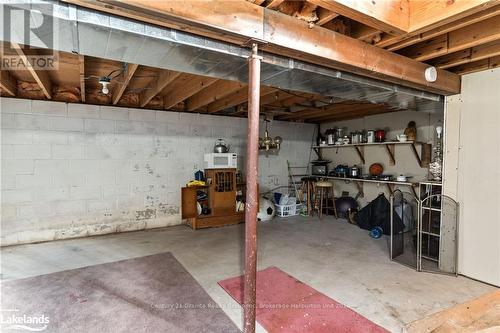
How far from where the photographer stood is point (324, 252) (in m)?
3.67

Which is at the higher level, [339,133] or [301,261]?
[339,133]

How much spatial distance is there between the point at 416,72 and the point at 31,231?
5.36 metres

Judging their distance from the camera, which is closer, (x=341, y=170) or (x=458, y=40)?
(x=458, y=40)

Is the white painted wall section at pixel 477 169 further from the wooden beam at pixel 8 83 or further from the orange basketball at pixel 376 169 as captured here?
the wooden beam at pixel 8 83

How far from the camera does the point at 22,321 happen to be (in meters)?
2.09

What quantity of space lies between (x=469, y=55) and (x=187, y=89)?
3.20m

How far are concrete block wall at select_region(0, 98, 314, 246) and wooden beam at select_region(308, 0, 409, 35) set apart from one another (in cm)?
395

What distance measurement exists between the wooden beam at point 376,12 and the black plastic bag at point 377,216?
3.45 m

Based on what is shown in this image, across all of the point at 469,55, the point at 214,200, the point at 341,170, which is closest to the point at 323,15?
the point at 469,55

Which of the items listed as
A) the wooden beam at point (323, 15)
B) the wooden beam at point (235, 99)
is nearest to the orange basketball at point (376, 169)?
the wooden beam at point (235, 99)

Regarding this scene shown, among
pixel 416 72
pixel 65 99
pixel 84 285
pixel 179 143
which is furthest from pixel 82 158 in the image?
pixel 416 72

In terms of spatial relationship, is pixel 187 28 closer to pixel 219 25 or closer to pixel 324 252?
pixel 219 25

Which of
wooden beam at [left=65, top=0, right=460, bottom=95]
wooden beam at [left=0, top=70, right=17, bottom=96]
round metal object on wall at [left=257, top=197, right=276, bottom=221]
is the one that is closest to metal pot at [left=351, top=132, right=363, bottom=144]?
round metal object on wall at [left=257, top=197, right=276, bottom=221]

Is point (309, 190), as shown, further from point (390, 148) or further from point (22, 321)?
point (22, 321)
